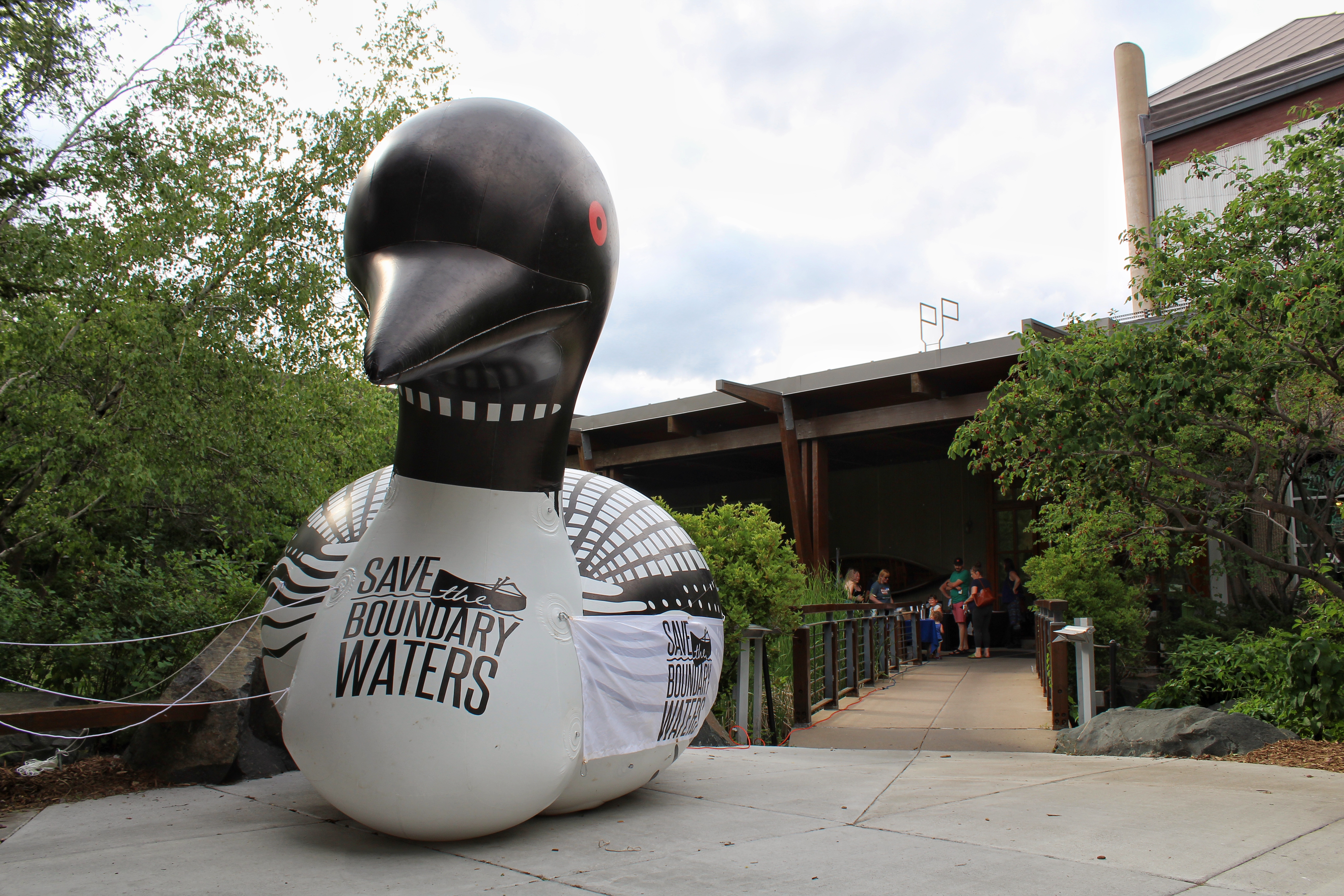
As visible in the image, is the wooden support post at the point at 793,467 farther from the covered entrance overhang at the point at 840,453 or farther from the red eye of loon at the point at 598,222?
the red eye of loon at the point at 598,222

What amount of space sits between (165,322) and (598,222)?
479 centimetres

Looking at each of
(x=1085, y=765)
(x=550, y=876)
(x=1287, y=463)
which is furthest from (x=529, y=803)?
(x=1287, y=463)

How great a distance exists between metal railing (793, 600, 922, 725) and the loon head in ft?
16.8

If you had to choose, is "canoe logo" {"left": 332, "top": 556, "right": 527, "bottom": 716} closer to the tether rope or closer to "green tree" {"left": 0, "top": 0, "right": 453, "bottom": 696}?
the tether rope

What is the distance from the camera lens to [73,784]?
4.77m

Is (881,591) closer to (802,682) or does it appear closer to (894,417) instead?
(894,417)

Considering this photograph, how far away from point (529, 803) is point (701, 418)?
16.1m

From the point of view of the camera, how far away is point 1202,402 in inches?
245

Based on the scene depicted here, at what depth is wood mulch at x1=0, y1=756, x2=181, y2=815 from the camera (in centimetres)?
448

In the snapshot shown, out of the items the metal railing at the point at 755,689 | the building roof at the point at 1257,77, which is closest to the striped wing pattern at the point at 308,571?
the metal railing at the point at 755,689

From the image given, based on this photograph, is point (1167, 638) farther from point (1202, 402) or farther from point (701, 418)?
point (701, 418)

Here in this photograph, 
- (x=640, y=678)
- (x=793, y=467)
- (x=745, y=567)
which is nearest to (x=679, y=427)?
(x=793, y=467)

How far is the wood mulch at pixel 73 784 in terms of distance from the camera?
4.48m

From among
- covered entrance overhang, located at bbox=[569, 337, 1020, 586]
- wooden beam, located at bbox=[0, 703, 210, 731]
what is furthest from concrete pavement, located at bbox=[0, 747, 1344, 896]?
covered entrance overhang, located at bbox=[569, 337, 1020, 586]
